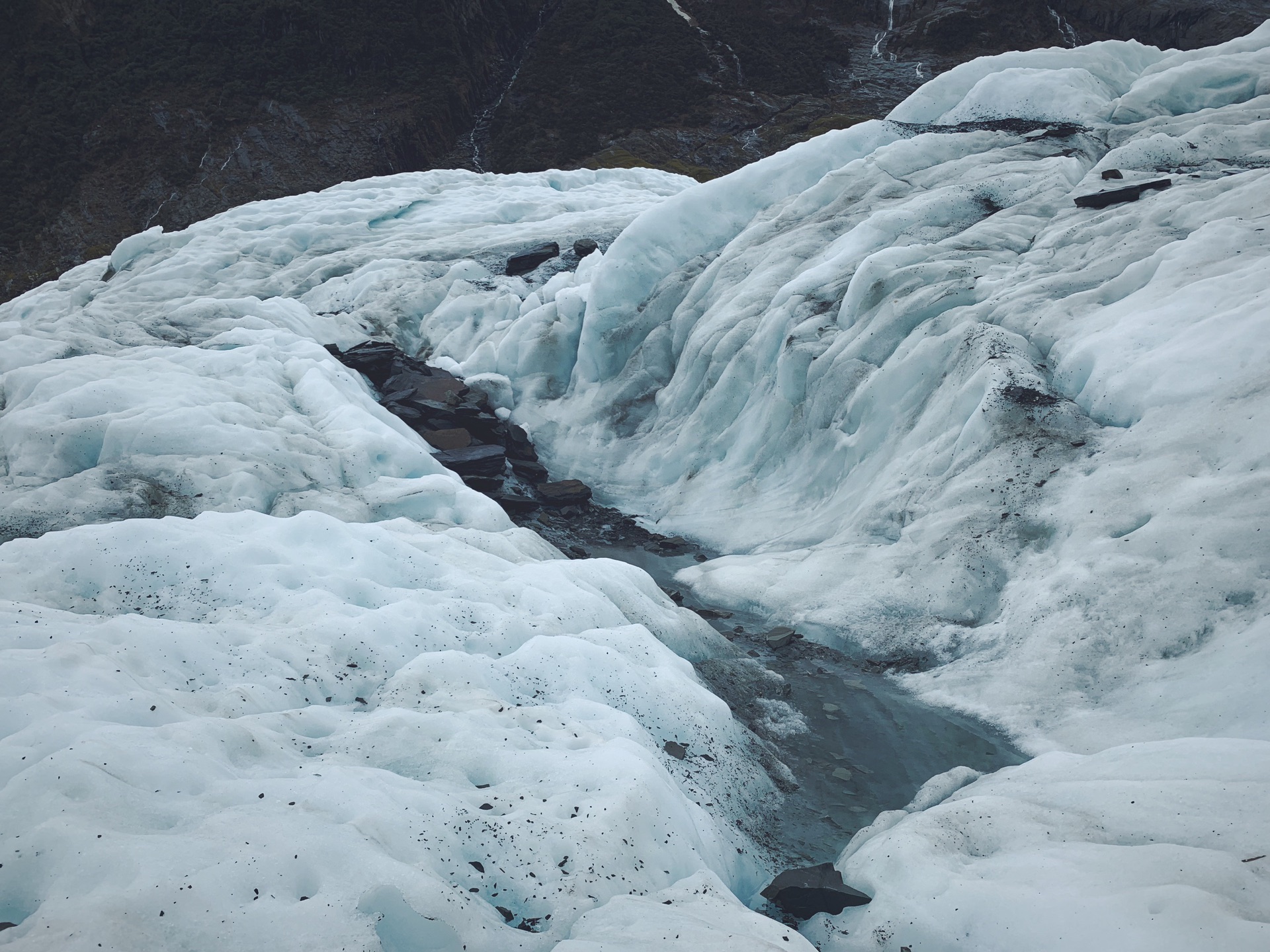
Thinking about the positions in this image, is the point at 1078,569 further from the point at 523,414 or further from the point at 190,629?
the point at 523,414

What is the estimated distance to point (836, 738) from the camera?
24.8 feet

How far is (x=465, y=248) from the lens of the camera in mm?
22219

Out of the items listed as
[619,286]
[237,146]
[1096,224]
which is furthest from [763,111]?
[1096,224]

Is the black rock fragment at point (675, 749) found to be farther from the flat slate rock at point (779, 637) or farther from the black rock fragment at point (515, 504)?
the black rock fragment at point (515, 504)

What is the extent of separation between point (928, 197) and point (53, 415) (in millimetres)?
13441

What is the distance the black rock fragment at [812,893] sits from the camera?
5047 mm

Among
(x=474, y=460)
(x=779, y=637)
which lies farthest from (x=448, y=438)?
(x=779, y=637)

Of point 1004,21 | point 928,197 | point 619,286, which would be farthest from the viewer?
point 1004,21

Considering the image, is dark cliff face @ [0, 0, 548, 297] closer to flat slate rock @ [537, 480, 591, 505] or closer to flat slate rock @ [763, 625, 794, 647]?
flat slate rock @ [537, 480, 591, 505]

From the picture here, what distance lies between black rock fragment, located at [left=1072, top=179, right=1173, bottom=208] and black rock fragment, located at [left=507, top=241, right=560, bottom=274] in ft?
42.0

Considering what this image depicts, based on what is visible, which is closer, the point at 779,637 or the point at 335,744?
the point at 335,744

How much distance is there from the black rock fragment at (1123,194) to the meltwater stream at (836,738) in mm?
8211

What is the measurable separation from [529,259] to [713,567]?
12.5 meters

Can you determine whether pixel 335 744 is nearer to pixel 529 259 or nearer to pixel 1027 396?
pixel 1027 396
